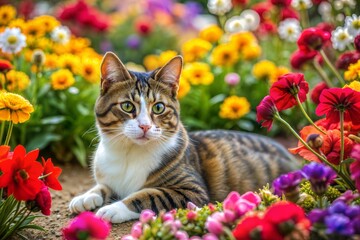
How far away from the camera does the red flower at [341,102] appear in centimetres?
276

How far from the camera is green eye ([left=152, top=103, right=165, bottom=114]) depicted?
362 centimetres

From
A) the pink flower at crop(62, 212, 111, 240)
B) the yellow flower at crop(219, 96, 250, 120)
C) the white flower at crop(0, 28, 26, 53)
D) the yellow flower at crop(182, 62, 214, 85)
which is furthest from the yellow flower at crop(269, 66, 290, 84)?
the pink flower at crop(62, 212, 111, 240)

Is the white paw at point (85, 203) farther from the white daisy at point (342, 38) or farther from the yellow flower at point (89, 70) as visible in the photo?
the white daisy at point (342, 38)

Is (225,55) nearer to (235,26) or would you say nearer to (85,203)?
(235,26)

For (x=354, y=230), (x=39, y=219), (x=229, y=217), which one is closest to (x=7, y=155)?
(x=39, y=219)

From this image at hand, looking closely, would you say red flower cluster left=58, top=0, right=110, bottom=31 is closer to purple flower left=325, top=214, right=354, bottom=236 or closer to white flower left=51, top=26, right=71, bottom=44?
white flower left=51, top=26, right=71, bottom=44

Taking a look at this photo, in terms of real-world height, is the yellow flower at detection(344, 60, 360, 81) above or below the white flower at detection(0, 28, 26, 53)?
above

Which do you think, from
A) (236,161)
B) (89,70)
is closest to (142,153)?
(236,161)

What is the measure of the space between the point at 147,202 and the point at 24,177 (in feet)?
3.17

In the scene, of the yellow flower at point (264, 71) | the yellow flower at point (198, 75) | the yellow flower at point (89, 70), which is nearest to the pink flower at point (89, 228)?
the yellow flower at point (89, 70)

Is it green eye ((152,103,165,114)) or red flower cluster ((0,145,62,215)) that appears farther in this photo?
green eye ((152,103,165,114))

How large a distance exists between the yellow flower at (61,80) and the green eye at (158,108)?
138cm

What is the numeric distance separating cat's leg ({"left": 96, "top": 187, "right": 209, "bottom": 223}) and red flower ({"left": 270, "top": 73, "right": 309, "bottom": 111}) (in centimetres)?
90

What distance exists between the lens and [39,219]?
3537mm
